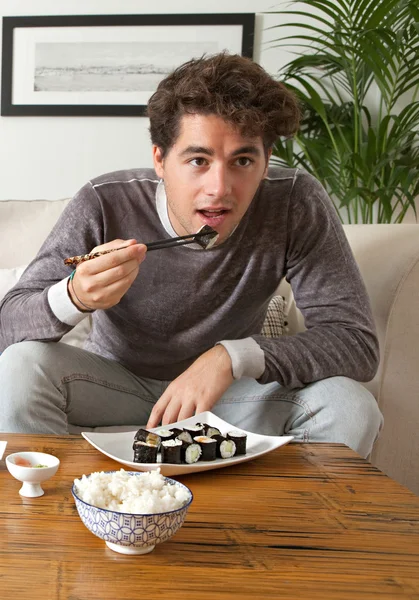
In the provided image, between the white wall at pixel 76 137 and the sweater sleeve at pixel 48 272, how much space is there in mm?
1392

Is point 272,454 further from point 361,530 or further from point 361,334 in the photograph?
point 361,334

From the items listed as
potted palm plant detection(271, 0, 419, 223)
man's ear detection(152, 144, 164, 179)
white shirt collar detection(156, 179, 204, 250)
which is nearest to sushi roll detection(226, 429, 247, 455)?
white shirt collar detection(156, 179, 204, 250)

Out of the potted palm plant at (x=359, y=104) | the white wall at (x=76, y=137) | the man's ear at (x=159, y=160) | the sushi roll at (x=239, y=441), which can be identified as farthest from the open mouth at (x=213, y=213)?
the white wall at (x=76, y=137)

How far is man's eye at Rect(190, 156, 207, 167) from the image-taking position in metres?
1.49

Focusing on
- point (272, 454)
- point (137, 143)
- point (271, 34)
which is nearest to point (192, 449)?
point (272, 454)

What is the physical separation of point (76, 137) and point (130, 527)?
2542 millimetres

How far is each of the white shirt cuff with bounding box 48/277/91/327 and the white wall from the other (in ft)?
5.54

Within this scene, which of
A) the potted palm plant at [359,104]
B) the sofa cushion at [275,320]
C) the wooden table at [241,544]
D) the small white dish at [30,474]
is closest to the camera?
the wooden table at [241,544]

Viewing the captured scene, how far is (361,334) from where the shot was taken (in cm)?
155

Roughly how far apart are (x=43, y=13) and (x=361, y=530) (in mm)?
2820

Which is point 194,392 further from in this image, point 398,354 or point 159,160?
point 398,354

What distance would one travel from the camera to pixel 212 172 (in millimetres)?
1465

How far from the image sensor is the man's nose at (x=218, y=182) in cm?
145

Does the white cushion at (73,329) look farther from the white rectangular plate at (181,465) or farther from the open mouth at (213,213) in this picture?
the white rectangular plate at (181,465)
